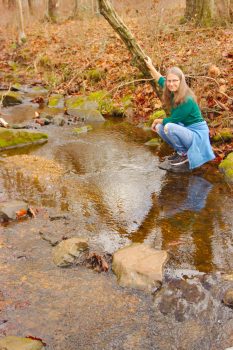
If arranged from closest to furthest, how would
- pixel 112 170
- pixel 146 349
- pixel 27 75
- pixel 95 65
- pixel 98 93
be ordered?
pixel 146 349
pixel 112 170
pixel 98 93
pixel 95 65
pixel 27 75

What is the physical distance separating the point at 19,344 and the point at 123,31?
5620 millimetres

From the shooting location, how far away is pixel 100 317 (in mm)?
3166

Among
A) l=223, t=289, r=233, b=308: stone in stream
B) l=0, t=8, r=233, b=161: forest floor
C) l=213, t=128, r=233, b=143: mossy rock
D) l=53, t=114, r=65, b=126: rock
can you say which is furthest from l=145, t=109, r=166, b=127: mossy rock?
l=223, t=289, r=233, b=308: stone in stream

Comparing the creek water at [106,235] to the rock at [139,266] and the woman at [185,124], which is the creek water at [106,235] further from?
the woman at [185,124]

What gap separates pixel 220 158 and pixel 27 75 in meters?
10.1

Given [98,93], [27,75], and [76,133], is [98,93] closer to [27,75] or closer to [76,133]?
[76,133]

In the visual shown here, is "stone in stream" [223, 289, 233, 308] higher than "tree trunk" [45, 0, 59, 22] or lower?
lower

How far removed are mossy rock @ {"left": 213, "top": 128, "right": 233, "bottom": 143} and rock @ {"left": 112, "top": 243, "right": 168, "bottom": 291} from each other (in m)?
3.42

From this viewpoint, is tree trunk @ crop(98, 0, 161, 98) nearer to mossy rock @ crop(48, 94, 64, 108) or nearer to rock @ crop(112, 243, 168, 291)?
rock @ crop(112, 243, 168, 291)

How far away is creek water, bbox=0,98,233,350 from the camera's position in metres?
3.04

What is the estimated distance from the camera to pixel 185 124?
19.2 ft

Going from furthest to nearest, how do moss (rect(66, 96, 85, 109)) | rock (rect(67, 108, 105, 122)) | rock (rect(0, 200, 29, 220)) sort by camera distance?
moss (rect(66, 96, 85, 109)), rock (rect(67, 108, 105, 122)), rock (rect(0, 200, 29, 220))

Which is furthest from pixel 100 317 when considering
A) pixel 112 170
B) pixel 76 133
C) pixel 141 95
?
pixel 141 95

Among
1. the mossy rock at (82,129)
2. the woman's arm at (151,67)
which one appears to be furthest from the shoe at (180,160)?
the mossy rock at (82,129)
